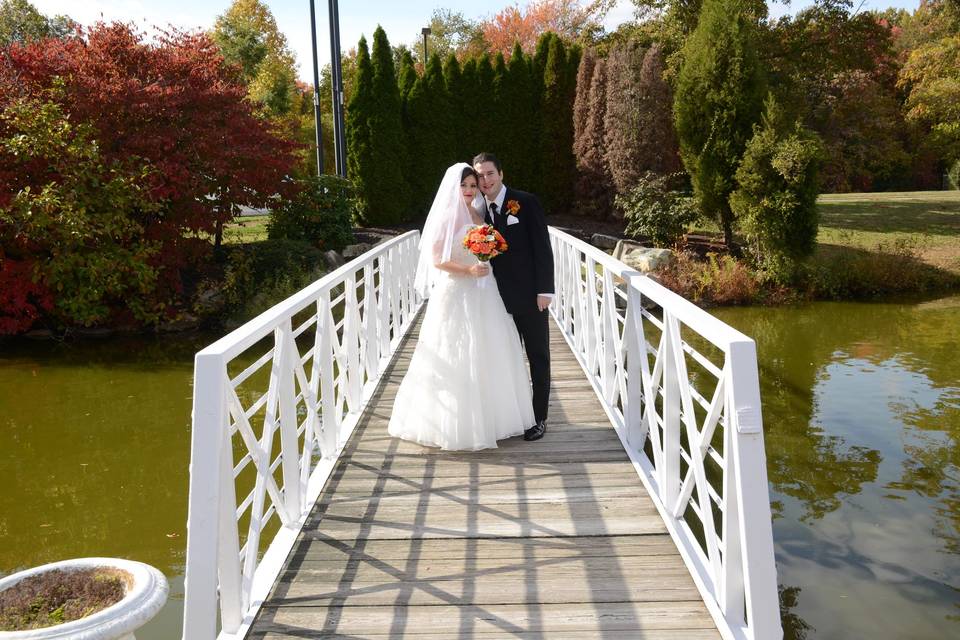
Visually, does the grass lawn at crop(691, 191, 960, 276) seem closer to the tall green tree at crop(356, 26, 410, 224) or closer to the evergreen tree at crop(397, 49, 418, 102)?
the tall green tree at crop(356, 26, 410, 224)

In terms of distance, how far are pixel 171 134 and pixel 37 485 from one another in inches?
303

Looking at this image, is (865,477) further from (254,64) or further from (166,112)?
(254,64)

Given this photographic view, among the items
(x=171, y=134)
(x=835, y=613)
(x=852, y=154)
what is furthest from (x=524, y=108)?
(x=835, y=613)

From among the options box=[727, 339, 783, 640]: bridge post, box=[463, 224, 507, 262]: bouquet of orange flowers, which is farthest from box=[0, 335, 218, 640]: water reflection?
box=[727, 339, 783, 640]: bridge post

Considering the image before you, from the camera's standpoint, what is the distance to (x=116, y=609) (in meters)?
2.53

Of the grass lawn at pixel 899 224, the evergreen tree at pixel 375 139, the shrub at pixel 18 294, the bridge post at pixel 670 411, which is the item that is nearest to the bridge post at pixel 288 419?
the bridge post at pixel 670 411

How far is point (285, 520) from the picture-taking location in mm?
3650

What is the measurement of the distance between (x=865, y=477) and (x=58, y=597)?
6225 millimetres

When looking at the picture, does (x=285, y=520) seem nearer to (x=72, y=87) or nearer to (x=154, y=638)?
(x=154, y=638)

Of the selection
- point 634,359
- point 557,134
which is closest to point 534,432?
point 634,359

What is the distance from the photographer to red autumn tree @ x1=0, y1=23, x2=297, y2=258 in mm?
12492

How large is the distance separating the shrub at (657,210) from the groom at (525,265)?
13.8m

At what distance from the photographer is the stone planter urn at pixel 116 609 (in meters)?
2.43

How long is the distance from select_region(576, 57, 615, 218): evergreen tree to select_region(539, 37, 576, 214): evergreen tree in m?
0.90
